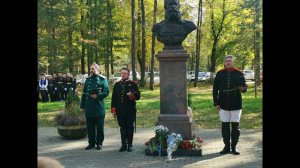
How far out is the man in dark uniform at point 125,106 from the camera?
870 cm

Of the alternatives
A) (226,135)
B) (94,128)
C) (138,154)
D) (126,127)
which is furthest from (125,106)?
(226,135)

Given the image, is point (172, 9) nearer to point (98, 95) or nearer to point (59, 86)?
point (98, 95)

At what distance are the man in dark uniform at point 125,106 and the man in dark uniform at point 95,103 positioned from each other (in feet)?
1.06

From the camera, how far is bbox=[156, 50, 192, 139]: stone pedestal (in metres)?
8.62

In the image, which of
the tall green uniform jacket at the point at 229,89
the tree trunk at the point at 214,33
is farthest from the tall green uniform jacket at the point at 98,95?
the tree trunk at the point at 214,33

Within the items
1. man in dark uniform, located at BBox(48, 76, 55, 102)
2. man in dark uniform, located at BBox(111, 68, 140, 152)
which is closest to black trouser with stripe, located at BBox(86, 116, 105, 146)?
man in dark uniform, located at BBox(111, 68, 140, 152)

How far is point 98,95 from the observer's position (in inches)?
350

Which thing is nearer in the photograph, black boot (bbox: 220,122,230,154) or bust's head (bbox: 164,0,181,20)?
black boot (bbox: 220,122,230,154)

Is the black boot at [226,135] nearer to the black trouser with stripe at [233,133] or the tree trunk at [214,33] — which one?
the black trouser with stripe at [233,133]

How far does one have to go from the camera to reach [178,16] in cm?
891

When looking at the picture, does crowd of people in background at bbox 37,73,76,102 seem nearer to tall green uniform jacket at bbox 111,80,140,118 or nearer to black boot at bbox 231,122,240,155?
tall green uniform jacket at bbox 111,80,140,118
